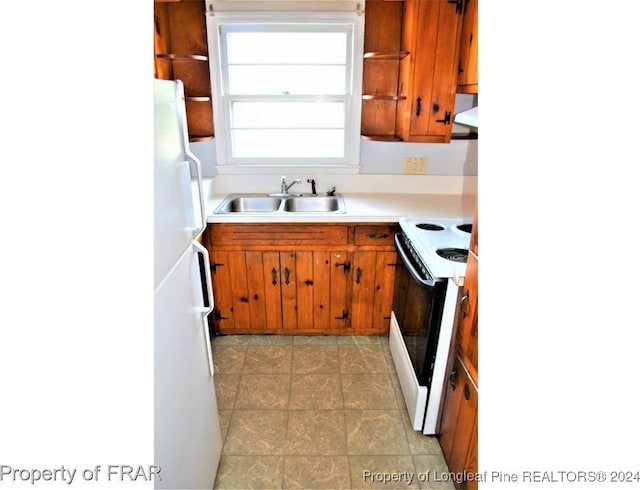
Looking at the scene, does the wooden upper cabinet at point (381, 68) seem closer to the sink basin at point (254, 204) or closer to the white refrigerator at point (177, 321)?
the sink basin at point (254, 204)

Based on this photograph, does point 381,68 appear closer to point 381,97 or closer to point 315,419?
point 381,97

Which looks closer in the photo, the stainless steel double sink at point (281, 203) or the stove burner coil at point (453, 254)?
the stove burner coil at point (453, 254)

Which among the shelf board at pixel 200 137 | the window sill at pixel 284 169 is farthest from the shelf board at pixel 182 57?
the window sill at pixel 284 169

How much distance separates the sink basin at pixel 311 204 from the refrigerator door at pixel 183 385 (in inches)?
56.1

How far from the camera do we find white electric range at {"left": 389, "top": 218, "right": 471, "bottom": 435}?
60.9 inches

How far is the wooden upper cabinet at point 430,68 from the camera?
209 centimetres

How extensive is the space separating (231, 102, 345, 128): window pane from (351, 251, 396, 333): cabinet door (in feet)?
3.45

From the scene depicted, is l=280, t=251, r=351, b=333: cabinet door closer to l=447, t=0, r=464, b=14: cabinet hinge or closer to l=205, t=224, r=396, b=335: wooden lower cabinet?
l=205, t=224, r=396, b=335: wooden lower cabinet

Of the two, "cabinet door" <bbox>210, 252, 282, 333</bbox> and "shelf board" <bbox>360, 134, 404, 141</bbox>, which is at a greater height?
"shelf board" <bbox>360, 134, 404, 141</bbox>

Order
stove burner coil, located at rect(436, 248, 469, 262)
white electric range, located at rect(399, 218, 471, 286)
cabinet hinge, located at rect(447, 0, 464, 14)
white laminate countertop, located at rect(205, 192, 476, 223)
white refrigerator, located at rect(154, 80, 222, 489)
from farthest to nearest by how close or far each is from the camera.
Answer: white laminate countertop, located at rect(205, 192, 476, 223)
cabinet hinge, located at rect(447, 0, 464, 14)
stove burner coil, located at rect(436, 248, 469, 262)
white electric range, located at rect(399, 218, 471, 286)
white refrigerator, located at rect(154, 80, 222, 489)

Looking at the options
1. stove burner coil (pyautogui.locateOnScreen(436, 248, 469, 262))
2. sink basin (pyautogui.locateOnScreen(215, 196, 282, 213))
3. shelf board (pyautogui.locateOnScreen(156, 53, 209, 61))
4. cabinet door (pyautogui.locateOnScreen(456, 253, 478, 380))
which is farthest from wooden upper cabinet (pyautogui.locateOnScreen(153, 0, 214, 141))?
cabinet door (pyautogui.locateOnScreen(456, 253, 478, 380))

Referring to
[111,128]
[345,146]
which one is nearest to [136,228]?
[111,128]
